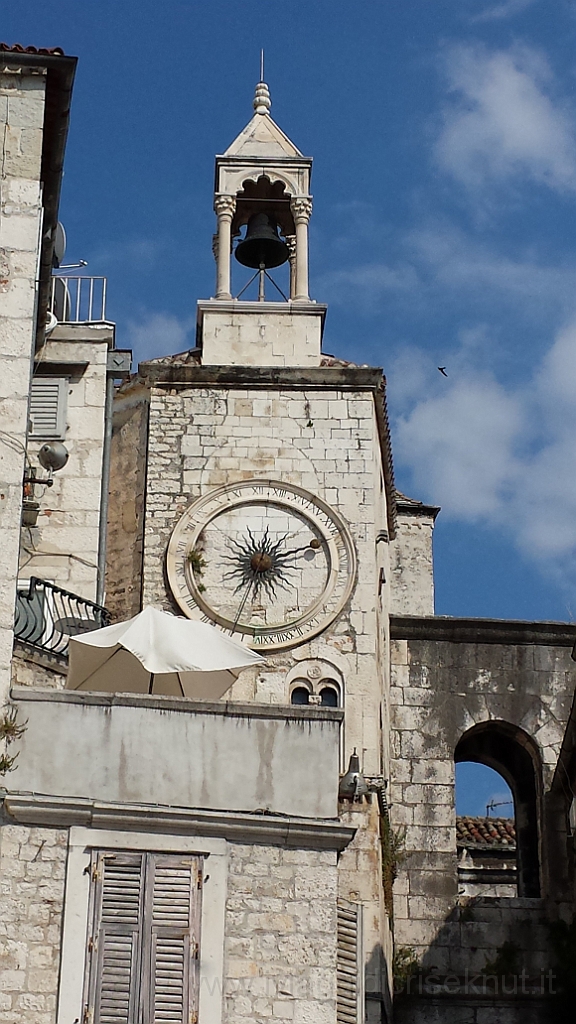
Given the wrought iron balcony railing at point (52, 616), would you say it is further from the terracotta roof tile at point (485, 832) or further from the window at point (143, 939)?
the terracotta roof tile at point (485, 832)

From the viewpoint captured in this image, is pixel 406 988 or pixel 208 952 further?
pixel 406 988

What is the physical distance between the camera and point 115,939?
1598 cm

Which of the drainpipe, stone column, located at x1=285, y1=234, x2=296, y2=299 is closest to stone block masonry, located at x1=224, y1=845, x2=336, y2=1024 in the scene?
the drainpipe

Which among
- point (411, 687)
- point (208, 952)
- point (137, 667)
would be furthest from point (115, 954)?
point (411, 687)

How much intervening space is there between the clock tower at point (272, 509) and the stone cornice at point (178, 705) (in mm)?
6327

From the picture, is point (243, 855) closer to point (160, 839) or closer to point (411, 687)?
point (160, 839)

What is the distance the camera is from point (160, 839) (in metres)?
16.4

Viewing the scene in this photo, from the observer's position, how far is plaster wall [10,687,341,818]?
658 inches

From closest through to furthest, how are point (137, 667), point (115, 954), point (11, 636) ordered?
point (115, 954) → point (11, 636) → point (137, 667)

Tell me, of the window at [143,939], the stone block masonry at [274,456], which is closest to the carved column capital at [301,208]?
the stone block masonry at [274,456]

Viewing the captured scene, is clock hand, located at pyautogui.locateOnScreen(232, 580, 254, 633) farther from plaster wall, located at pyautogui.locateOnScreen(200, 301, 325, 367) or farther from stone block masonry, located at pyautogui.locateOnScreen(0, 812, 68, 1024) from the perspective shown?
stone block masonry, located at pyautogui.locateOnScreen(0, 812, 68, 1024)

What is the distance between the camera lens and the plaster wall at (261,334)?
26609 millimetres

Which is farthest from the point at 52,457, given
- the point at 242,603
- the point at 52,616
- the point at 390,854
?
the point at 390,854

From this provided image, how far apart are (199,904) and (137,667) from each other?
306cm
